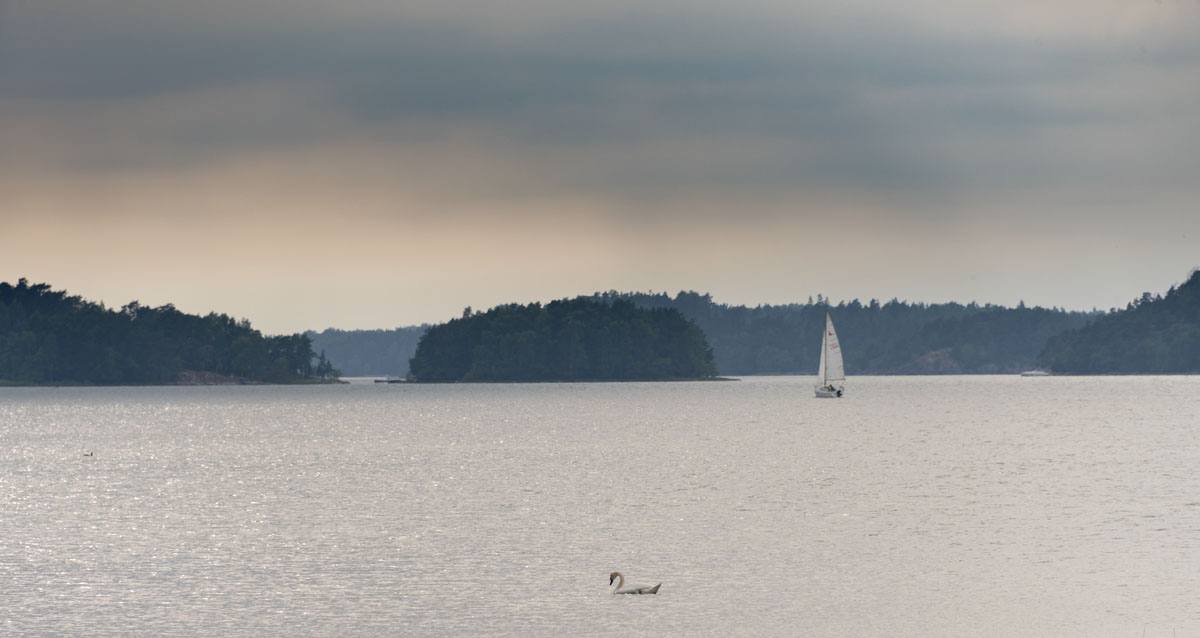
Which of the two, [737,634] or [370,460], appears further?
[370,460]

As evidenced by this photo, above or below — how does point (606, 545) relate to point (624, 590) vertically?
above

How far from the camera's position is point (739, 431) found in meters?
187

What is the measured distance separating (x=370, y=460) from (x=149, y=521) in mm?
54361

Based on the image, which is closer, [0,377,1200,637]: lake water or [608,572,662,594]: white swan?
[0,377,1200,637]: lake water

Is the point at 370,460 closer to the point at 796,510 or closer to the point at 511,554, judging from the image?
the point at 796,510

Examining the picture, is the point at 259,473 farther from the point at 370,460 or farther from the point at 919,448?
the point at 919,448

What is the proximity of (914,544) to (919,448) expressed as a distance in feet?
259

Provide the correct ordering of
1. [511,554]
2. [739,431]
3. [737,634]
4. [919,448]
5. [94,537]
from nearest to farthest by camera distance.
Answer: [737,634] < [511,554] < [94,537] < [919,448] < [739,431]

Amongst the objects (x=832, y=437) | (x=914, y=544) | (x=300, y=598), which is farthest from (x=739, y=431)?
(x=300, y=598)

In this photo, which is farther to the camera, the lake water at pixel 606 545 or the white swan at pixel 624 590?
the white swan at pixel 624 590

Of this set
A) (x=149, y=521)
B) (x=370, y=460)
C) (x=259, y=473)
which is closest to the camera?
(x=149, y=521)

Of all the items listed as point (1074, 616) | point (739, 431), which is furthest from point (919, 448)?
point (1074, 616)

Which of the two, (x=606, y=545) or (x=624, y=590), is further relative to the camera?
(x=606, y=545)

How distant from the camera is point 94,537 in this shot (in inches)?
2886
